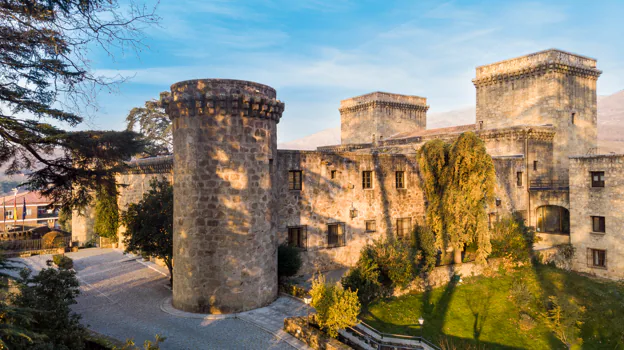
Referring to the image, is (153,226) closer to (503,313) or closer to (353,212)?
(353,212)

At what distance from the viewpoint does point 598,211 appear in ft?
90.5

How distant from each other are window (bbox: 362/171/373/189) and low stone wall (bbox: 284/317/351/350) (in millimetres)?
12226

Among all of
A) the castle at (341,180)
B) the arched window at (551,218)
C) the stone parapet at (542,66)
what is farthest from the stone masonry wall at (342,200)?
the stone parapet at (542,66)

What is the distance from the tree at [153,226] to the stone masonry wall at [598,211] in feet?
90.4

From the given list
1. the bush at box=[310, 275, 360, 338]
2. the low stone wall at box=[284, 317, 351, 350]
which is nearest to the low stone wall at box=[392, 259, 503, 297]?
the bush at box=[310, 275, 360, 338]

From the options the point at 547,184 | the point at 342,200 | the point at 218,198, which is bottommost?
the point at 342,200

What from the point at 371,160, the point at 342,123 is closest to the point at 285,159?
the point at 371,160

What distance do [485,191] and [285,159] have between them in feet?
36.9

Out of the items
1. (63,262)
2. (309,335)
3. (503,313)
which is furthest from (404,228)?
(63,262)

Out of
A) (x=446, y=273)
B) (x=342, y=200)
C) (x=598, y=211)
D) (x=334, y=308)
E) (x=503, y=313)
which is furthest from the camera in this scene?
(x=598, y=211)

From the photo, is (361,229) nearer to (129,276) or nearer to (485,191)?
(485,191)

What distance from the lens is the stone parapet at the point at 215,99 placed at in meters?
14.3

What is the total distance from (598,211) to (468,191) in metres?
12.5

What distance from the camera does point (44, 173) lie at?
13.7m
